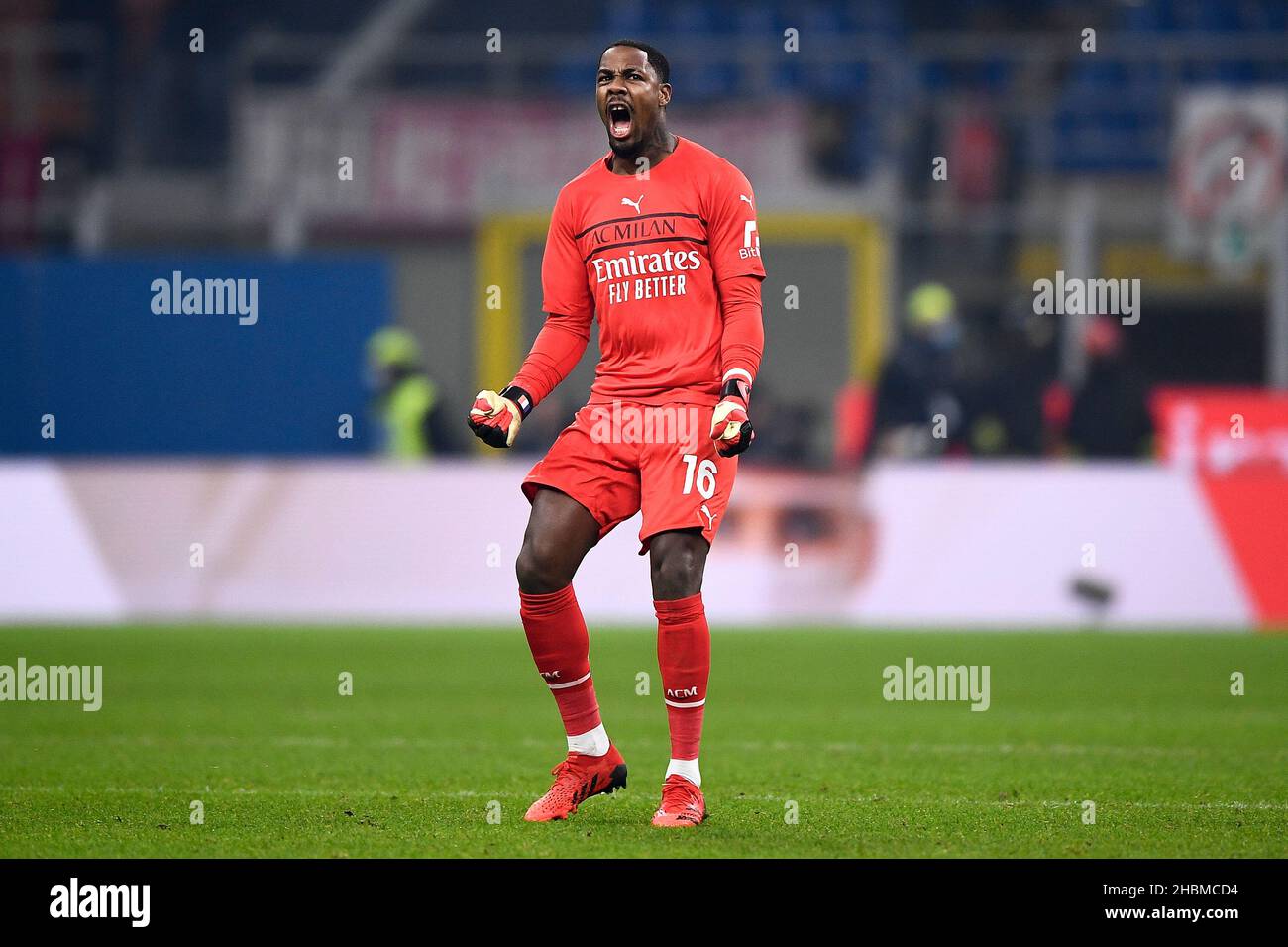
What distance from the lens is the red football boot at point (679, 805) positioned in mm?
6227

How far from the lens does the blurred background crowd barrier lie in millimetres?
14469

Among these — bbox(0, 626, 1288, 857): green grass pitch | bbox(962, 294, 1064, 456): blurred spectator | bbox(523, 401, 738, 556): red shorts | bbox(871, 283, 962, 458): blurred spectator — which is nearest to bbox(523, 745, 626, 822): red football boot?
bbox(0, 626, 1288, 857): green grass pitch

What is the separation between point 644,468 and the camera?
253 inches

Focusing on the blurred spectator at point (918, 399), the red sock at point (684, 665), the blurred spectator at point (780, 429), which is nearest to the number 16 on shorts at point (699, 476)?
the red sock at point (684, 665)

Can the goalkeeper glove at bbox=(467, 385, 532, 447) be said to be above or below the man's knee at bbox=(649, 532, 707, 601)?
above

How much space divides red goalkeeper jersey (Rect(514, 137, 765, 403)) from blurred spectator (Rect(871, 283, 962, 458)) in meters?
9.29

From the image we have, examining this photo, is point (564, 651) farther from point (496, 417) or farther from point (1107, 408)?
point (1107, 408)

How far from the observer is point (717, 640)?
1361 centimetres

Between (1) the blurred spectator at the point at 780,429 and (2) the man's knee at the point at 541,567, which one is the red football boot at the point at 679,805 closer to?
(2) the man's knee at the point at 541,567

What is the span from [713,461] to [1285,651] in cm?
734

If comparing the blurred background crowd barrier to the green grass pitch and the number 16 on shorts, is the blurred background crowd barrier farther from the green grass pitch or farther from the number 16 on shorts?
the number 16 on shorts
